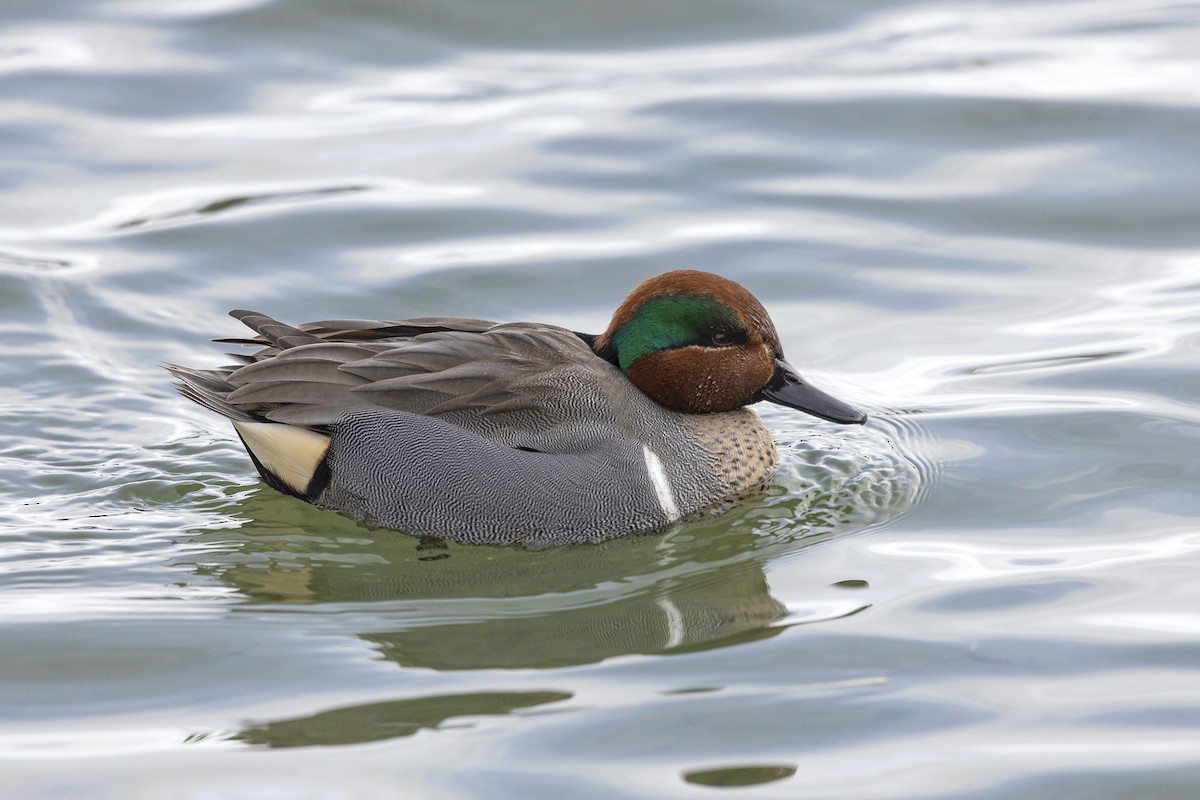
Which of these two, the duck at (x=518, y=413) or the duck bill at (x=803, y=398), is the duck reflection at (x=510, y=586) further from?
the duck bill at (x=803, y=398)

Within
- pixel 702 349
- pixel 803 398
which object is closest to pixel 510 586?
pixel 702 349

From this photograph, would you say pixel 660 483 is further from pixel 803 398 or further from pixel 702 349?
pixel 803 398

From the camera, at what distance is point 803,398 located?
6.26 metres

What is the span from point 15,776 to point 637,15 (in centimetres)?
969

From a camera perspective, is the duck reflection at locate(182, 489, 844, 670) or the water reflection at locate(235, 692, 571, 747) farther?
the duck reflection at locate(182, 489, 844, 670)

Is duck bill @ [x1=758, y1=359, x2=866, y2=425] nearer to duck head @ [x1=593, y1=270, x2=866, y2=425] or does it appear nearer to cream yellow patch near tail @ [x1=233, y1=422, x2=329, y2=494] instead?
duck head @ [x1=593, y1=270, x2=866, y2=425]

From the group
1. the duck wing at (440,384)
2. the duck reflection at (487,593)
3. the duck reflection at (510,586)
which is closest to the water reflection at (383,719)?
the duck reflection at (487,593)

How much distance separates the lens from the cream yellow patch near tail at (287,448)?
19.4ft

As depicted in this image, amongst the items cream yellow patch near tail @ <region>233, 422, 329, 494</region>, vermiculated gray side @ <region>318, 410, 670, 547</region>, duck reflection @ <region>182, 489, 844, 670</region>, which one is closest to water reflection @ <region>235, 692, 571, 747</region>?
duck reflection @ <region>182, 489, 844, 670</region>

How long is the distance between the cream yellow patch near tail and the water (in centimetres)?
19

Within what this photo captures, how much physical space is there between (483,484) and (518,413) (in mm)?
294

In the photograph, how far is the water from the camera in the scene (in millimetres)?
4395

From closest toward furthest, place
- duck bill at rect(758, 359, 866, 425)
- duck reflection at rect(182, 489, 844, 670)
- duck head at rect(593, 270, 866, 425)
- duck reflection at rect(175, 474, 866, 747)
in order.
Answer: duck reflection at rect(175, 474, 866, 747), duck reflection at rect(182, 489, 844, 670), duck head at rect(593, 270, 866, 425), duck bill at rect(758, 359, 866, 425)

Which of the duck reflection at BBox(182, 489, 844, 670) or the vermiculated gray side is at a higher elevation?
the vermiculated gray side
